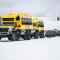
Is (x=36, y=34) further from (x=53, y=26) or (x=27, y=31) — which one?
(x=53, y=26)

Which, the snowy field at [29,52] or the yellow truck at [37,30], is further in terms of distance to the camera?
the yellow truck at [37,30]

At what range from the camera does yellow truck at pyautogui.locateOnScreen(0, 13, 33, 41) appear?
116 ft

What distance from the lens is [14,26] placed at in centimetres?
3616

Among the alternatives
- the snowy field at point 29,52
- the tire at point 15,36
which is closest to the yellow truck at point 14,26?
the tire at point 15,36

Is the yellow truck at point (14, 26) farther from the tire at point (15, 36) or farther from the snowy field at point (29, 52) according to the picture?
the snowy field at point (29, 52)

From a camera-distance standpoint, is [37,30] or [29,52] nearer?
[29,52]

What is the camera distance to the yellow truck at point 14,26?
35.4m

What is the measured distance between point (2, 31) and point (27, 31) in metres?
4.48

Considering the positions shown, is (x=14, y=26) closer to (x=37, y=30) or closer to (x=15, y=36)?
(x=15, y=36)

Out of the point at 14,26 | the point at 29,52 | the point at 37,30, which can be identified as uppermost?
the point at 14,26

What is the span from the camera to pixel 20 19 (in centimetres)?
3678

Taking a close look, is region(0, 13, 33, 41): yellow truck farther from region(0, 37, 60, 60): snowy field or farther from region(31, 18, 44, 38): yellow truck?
region(0, 37, 60, 60): snowy field

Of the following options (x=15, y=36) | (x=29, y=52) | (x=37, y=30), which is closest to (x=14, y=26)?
(x=15, y=36)

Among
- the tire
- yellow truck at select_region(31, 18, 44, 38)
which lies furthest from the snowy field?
yellow truck at select_region(31, 18, 44, 38)
